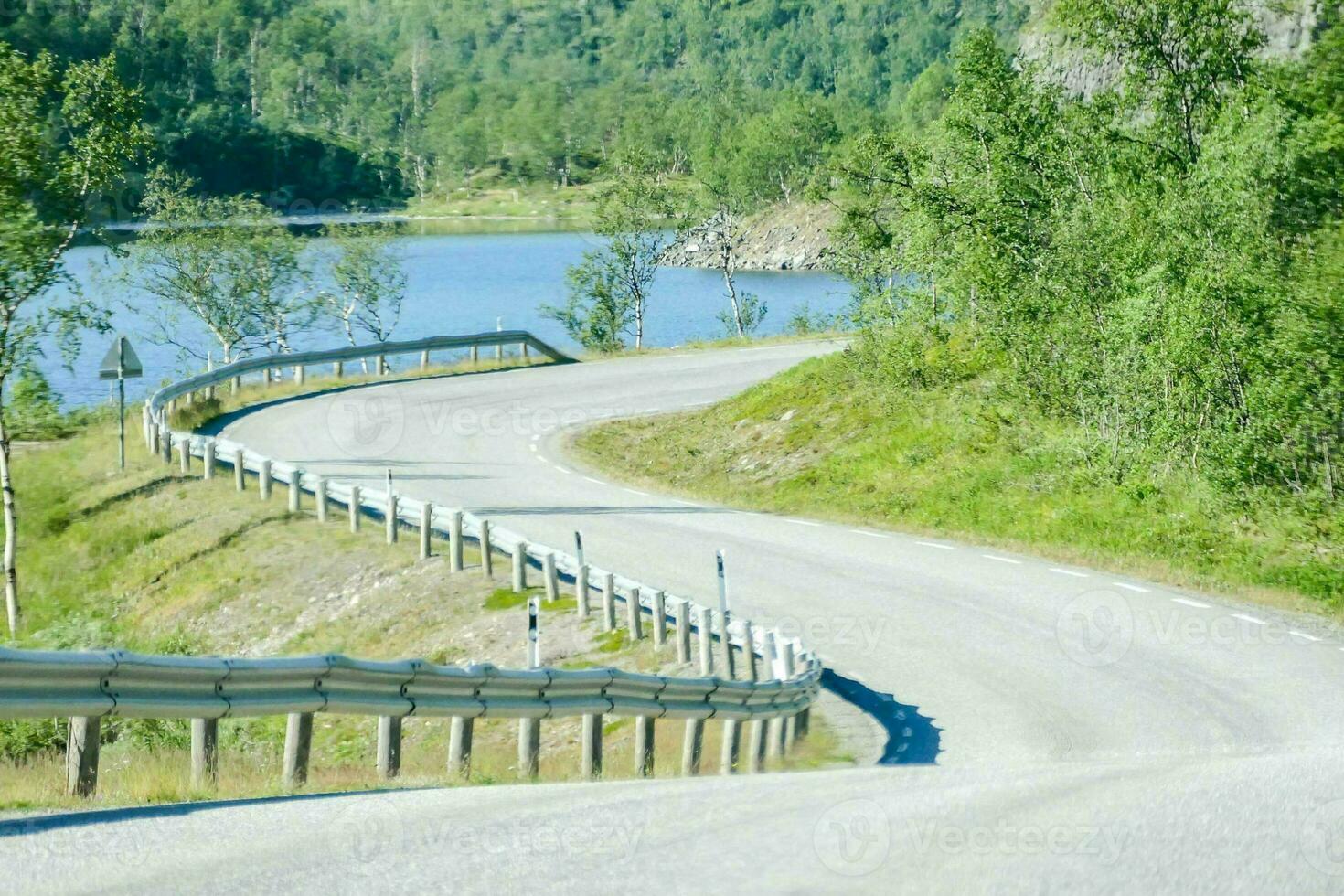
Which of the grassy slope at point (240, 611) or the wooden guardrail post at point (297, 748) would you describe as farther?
the grassy slope at point (240, 611)

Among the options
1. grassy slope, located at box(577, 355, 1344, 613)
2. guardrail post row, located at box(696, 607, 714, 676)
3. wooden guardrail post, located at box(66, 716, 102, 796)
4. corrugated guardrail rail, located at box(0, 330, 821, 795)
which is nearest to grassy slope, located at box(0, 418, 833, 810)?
wooden guardrail post, located at box(66, 716, 102, 796)

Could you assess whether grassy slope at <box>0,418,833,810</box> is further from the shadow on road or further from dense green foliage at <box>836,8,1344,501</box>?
dense green foliage at <box>836,8,1344,501</box>

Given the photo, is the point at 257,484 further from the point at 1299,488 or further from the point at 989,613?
the point at 1299,488

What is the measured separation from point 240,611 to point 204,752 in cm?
1628

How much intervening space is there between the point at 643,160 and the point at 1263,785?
6029 centimetres

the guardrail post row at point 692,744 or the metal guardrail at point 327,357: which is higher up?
the metal guardrail at point 327,357

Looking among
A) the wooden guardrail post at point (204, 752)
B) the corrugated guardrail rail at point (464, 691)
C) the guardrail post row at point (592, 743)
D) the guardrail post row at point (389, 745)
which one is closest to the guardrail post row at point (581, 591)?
the corrugated guardrail rail at point (464, 691)

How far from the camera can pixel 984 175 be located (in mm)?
32969

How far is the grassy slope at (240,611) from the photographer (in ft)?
38.3

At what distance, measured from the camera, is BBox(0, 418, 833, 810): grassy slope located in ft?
38.3

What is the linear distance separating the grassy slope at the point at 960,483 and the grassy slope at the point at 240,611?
346 inches

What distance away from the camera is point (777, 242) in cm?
14112

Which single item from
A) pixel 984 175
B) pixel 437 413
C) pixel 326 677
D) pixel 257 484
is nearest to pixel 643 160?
pixel 437 413

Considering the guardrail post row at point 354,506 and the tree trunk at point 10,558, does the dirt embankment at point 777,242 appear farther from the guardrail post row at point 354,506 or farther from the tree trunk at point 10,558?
the guardrail post row at point 354,506
